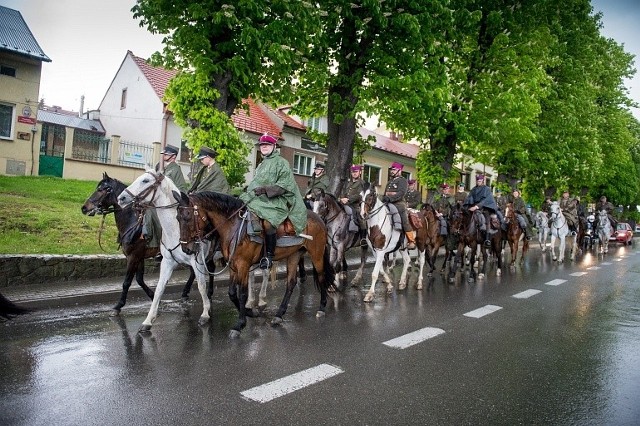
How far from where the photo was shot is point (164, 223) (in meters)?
7.24

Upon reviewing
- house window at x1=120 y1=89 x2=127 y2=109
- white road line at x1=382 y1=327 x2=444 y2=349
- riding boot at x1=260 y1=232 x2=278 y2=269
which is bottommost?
white road line at x1=382 y1=327 x2=444 y2=349

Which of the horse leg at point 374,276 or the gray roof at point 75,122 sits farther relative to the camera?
the gray roof at point 75,122

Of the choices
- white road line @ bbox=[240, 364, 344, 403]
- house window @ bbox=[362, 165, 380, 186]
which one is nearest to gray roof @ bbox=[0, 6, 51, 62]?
house window @ bbox=[362, 165, 380, 186]

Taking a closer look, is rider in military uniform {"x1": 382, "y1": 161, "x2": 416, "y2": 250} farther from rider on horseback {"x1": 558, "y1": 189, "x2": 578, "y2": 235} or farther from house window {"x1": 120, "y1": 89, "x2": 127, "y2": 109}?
house window {"x1": 120, "y1": 89, "x2": 127, "y2": 109}

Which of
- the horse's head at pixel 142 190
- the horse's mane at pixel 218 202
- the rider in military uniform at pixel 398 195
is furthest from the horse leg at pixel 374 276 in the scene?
the horse's head at pixel 142 190

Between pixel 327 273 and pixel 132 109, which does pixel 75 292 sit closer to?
pixel 327 273

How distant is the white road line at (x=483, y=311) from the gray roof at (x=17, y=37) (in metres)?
23.1

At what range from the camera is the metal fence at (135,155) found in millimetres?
23562

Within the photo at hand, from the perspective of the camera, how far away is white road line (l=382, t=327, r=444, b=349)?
21.4 ft

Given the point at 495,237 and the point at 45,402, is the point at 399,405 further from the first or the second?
the point at 495,237

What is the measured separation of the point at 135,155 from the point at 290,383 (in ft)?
70.1

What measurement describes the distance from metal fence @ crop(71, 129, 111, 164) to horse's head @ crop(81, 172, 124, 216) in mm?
15834

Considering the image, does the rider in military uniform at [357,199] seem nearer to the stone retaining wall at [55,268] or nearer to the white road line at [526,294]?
the white road line at [526,294]

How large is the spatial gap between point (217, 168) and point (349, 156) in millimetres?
8129
